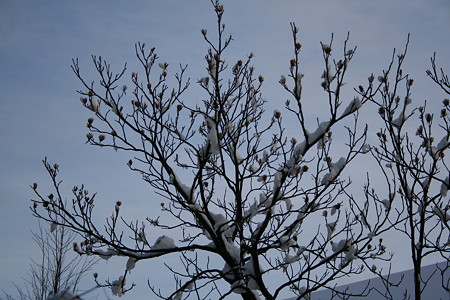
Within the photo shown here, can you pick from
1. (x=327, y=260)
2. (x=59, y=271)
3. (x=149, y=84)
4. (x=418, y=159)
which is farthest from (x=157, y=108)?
(x=59, y=271)

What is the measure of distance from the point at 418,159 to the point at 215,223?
2.56m

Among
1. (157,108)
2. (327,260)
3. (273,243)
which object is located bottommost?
(327,260)

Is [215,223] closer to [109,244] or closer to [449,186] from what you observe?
[109,244]

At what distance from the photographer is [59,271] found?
10492 millimetres

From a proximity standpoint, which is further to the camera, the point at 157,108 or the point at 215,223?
the point at 157,108

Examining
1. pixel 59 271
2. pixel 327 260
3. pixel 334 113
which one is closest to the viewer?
pixel 334 113

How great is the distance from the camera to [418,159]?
4.66 metres

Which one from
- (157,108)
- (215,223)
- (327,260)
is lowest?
(327,260)

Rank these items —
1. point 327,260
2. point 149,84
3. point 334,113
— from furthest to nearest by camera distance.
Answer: point 149,84 → point 327,260 → point 334,113

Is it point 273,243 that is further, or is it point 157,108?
point 157,108

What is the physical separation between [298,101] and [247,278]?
2160 mm

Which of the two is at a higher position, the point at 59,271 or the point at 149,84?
the point at 59,271

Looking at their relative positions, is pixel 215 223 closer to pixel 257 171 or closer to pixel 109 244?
pixel 257 171

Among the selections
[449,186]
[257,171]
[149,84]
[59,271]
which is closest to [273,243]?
[257,171]
